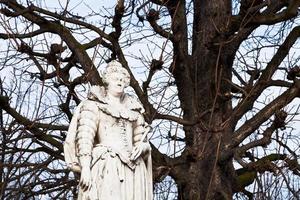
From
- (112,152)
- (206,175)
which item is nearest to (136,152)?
(112,152)

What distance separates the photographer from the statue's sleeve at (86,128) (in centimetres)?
596

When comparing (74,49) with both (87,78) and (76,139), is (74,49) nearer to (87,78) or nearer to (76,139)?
(87,78)

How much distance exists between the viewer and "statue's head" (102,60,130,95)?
6.37 metres

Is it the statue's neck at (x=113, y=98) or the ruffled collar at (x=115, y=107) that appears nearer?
the ruffled collar at (x=115, y=107)

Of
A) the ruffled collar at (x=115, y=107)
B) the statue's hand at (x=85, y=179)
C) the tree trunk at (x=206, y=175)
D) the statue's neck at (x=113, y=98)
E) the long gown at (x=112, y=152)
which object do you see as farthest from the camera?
the tree trunk at (x=206, y=175)

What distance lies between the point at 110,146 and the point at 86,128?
25 cm

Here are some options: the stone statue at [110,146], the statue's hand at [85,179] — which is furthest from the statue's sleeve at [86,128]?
the statue's hand at [85,179]

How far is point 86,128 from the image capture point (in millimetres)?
6043

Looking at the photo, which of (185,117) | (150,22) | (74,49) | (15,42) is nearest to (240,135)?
(185,117)

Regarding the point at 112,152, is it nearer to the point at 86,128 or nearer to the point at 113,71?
the point at 86,128

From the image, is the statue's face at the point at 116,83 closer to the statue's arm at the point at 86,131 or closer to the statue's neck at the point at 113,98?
the statue's neck at the point at 113,98

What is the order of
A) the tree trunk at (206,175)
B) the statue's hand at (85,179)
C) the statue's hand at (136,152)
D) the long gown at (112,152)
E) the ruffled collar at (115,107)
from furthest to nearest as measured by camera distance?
the tree trunk at (206,175)
the ruffled collar at (115,107)
the statue's hand at (136,152)
the long gown at (112,152)
the statue's hand at (85,179)

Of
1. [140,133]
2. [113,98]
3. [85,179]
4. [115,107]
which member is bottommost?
[85,179]

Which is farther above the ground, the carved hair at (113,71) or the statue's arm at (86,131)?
the carved hair at (113,71)
